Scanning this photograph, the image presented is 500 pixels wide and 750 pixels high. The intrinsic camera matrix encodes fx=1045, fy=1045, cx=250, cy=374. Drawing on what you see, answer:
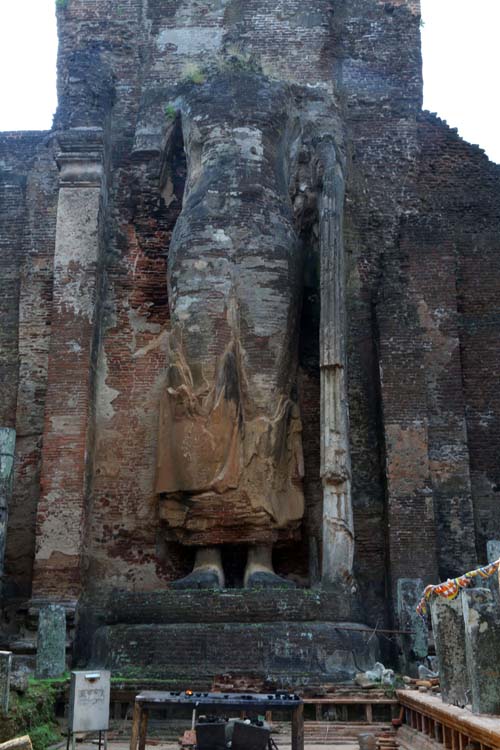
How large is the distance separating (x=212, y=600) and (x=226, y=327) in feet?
11.1

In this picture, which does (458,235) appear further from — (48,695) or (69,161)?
(48,695)

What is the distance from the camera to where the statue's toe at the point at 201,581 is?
1205cm

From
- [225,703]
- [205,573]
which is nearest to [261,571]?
[205,573]

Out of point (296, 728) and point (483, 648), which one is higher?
point (483, 648)

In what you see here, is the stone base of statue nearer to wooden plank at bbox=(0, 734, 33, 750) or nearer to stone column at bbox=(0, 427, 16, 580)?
stone column at bbox=(0, 427, 16, 580)

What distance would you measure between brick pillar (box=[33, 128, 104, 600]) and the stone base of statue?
131 centimetres

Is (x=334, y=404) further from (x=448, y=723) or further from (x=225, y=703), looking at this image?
(x=225, y=703)

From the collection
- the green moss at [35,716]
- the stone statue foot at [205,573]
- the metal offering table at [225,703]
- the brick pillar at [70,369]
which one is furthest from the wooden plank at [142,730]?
the brick pillar at [70,369]

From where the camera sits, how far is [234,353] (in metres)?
12.9

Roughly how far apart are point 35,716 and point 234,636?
2.54m

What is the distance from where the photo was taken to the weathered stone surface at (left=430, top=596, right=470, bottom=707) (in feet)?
26.2

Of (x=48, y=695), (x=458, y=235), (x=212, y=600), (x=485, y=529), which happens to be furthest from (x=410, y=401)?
(x=48, y=695)

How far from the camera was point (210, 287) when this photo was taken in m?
13.0

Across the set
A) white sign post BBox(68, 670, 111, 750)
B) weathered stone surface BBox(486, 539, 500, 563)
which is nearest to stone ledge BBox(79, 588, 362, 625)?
weathered stone surface BBox(486, 539, 500, 563)
